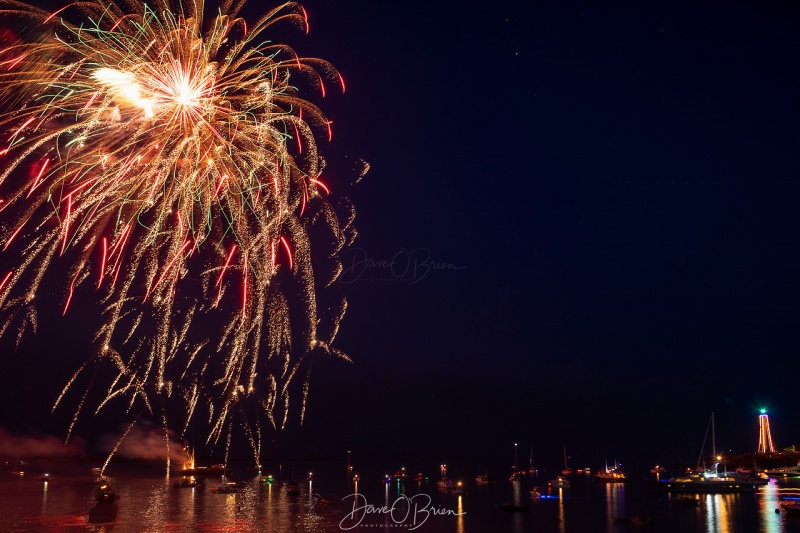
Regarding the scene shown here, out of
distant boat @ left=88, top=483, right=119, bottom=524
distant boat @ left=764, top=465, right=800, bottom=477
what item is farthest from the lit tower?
distant boat @ left=88, top=483, right=119, bottom=524

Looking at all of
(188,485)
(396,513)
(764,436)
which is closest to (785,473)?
(764,436)

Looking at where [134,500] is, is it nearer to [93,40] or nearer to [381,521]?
[381,521]

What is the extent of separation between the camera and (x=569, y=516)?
60.4m

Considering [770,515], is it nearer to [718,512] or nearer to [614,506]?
[718,512]

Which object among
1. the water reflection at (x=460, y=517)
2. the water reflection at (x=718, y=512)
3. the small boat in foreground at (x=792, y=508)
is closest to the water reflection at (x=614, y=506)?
the water reflection at (x=718, y=512)

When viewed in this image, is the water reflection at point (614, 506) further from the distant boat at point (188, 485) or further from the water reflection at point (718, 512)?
the distant boat at point (188, 485)

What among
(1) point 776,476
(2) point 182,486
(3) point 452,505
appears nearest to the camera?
(3) point 452,505

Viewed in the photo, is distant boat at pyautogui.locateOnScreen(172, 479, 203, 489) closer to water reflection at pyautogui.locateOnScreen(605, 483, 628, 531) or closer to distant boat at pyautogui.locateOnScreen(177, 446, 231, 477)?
distant boat at pyautogui.locateOnScreen(177, 446, 231, 477)

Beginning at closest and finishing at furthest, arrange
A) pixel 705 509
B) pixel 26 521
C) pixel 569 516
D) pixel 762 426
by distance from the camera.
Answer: pixel 26 521
pixel 569 516
pixel 705 509
pixel 762 426

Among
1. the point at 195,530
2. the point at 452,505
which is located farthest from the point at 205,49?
the point at 452,505

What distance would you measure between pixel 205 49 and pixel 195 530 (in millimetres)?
36822

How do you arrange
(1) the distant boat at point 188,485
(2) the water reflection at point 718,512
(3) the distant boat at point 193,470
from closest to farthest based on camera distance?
(2) the water reflection at point 718,512 < (1) the distant boat at point 188,485 < (3) the distant boat at point 193,470

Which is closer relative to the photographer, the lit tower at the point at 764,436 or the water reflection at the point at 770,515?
the water reflection at the point at 770,515

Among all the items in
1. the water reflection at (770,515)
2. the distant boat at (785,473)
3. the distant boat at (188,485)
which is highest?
the water reflection at (770,515)
